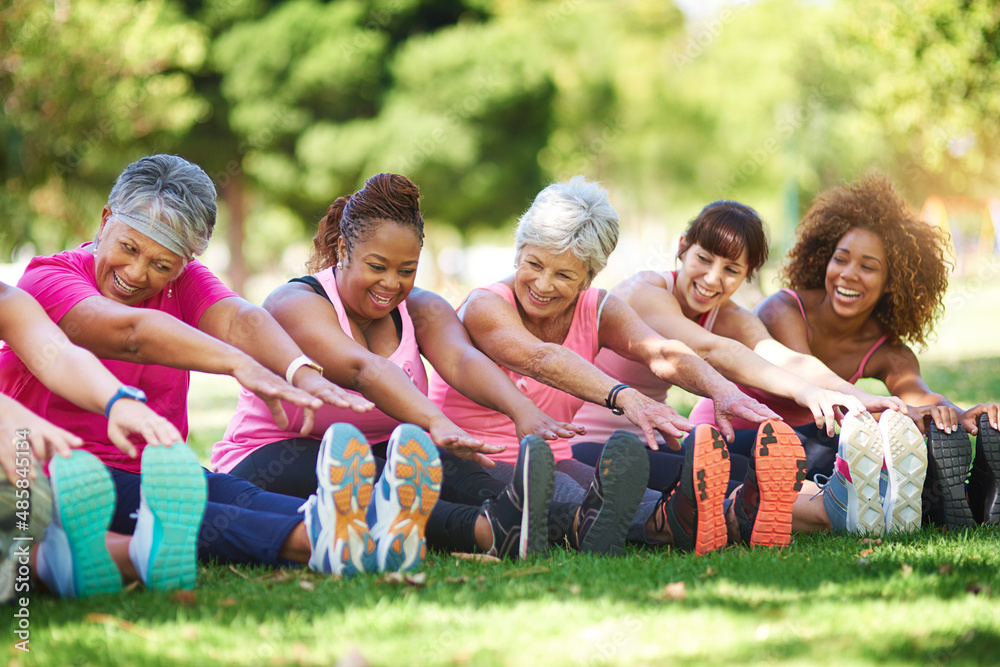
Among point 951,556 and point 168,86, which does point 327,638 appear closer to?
point 951,556

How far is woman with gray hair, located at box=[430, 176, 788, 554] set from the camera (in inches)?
150

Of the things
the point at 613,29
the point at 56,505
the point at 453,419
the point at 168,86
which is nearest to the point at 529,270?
the point at 453,419

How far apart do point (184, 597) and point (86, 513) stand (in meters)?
0.42

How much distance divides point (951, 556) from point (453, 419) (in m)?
2.15

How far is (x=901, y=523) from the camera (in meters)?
4.02

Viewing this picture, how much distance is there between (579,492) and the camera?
12.7 feet

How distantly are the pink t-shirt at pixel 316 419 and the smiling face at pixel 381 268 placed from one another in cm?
12

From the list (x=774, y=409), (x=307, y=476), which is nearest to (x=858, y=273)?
(x=774, y=409)

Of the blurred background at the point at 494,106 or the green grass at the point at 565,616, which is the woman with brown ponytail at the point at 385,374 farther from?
the blurred background at the point at 494,106

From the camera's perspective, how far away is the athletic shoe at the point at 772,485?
361 centimetres

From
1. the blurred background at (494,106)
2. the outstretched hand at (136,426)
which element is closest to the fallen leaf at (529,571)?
the outstretched hand at (136,426)

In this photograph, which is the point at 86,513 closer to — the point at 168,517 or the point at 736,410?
the point at 168,517

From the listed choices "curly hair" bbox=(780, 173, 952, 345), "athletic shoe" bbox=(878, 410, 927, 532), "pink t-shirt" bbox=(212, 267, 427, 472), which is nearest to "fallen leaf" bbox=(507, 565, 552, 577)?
"pink t-shirt" bbox=(212, 267, 427, 472)

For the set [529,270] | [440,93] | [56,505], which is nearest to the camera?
[56,505]
